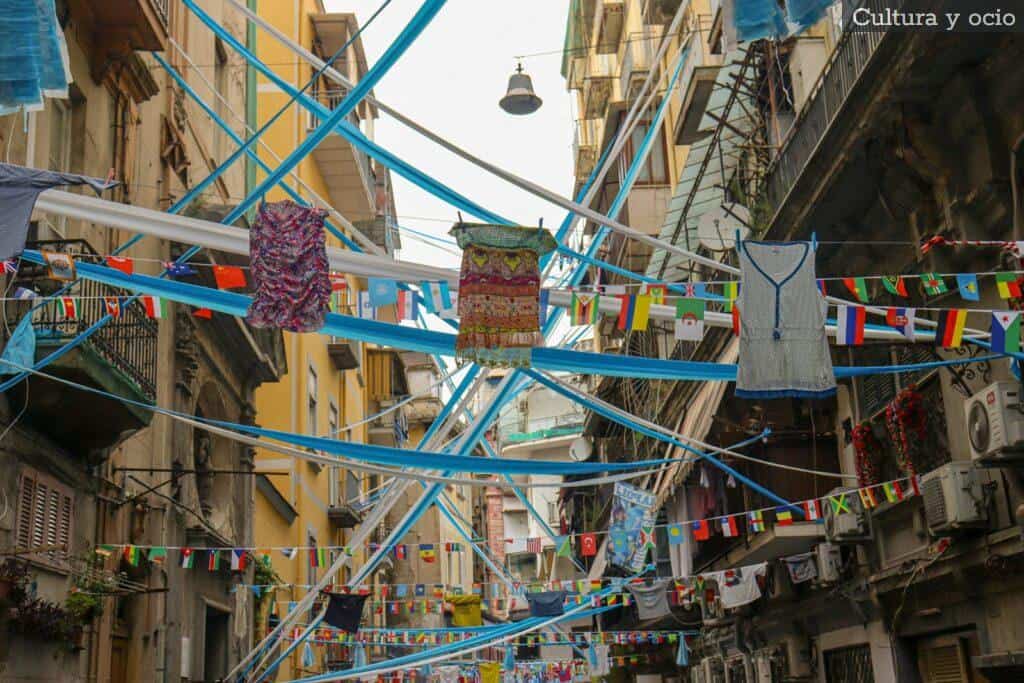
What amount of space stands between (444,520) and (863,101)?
155 ft

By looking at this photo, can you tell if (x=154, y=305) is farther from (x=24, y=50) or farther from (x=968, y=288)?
(x=968, y=288)

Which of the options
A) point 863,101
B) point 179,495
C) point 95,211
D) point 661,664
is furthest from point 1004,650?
point 661,664

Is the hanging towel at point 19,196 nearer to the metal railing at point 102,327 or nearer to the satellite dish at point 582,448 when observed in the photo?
the metal railing at point 102,327

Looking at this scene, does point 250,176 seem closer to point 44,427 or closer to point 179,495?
point 179,495

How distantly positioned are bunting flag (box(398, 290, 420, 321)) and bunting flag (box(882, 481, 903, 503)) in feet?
20.7

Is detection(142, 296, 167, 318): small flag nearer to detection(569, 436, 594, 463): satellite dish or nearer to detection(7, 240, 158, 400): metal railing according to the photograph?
detection(7, 240, 158, 400): metal railing

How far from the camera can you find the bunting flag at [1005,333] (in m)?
8.72

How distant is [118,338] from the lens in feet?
38.2

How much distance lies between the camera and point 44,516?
10719 mm

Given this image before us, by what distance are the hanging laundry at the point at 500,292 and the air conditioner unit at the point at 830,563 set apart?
7.79 metres

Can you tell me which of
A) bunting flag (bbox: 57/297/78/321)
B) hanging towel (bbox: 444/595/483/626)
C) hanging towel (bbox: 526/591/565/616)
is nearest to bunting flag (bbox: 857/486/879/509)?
bunting flag (bbox: 57/297/78/321)

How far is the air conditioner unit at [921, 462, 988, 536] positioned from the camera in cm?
1098

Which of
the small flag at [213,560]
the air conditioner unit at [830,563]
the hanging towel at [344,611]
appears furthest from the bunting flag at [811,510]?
the small flag at [213,560]

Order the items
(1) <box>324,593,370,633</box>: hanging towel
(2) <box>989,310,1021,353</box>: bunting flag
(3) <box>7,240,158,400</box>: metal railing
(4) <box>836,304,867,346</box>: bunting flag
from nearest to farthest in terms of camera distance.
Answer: (2) <box>989,310,1021,353</box>: bunting flag
(4) <box>836,304,867,346</box>: bunting flag
(3) <box>7,240,158,400</box>: metal railing
(1) <box>324,593,370,633</box>: hanging towel
